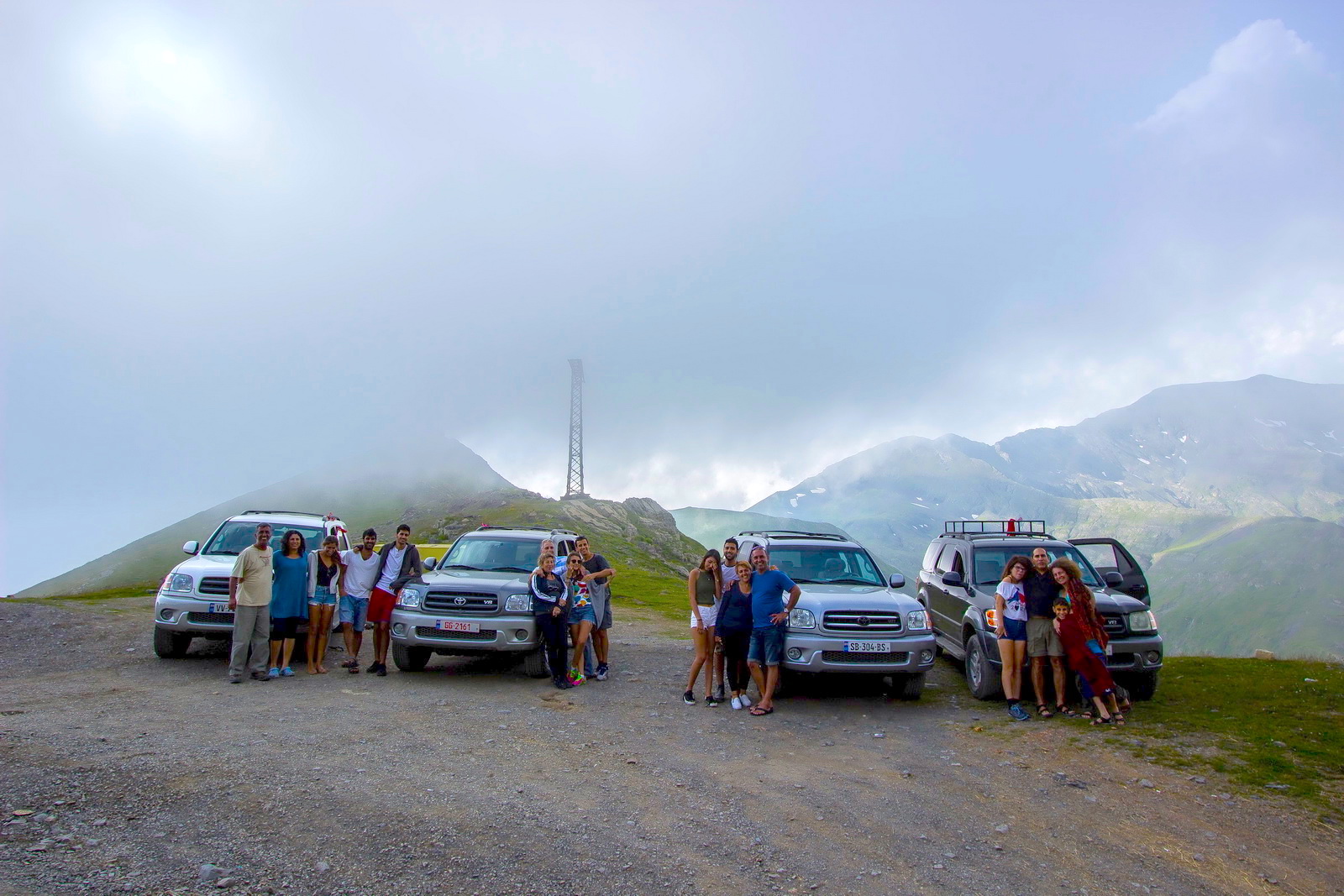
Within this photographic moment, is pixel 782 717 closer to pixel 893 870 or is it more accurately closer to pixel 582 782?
pixel 582 782

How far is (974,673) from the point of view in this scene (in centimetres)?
995

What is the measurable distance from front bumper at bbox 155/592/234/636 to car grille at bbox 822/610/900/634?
8107mm

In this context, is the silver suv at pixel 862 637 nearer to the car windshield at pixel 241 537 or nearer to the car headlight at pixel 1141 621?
the car headlight at pixel 1141 621

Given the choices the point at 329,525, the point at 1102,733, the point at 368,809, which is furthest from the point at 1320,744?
the point at 329,525

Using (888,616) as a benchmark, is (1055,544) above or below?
above

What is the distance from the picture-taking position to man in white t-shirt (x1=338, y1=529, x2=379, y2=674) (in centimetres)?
1039

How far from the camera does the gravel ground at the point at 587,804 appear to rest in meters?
4.19

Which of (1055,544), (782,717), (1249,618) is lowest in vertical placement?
(1249,618)

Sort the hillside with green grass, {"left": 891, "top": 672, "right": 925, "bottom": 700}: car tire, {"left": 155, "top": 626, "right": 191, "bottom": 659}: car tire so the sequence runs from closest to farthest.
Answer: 1. {"left": 891, "top": 672, "right": 925, "bottom": 700}: car tire
2. {"left": 155, "top": 626, "right": 191, "bottom": 659}: car tire
3. the hillside with green grass

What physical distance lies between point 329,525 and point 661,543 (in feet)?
214

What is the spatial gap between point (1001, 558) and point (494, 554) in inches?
299

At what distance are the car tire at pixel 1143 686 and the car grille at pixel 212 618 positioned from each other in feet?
39.0

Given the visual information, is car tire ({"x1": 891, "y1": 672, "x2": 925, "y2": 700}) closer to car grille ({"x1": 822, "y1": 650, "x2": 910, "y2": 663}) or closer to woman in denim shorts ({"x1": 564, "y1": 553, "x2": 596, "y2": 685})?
car grille ({"x1": 822, "y1": 650, "x2": 910, "y2": 663})

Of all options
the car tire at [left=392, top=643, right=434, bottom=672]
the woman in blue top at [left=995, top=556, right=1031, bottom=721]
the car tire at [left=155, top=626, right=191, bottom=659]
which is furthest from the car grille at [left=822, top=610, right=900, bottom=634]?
the car tire at [left=155, top=626, right=191, bottom=659]
